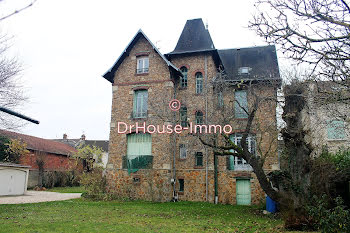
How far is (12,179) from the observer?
2164 cm

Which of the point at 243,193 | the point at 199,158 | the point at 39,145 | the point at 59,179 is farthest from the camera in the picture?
the point at 39,145

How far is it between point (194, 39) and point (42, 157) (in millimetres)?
18914

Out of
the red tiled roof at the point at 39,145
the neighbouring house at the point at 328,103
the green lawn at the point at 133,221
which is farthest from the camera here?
the red tiled roof at the point at 39,145

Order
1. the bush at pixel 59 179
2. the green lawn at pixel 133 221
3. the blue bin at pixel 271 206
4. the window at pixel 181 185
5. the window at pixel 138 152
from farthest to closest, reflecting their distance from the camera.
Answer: the bush at pixel 59 179
the window at pixel 138 152
the window at pixel 181 185
the blue bin at pixel 271 206
the green lawn at pixel 133 221

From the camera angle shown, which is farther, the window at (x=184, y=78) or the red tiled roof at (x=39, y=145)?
the red tiled roof at (x=39, y=145)

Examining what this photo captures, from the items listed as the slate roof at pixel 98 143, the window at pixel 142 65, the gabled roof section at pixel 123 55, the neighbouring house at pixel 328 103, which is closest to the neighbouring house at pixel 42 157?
the gabled roof section at pixel 123 55

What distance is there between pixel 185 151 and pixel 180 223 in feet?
26.0

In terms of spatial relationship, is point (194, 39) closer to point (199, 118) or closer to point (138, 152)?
point (199, 118)

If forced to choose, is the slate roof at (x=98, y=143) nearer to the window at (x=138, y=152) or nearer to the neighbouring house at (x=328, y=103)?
the window at (x=138, y=152)

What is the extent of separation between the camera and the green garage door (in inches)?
664

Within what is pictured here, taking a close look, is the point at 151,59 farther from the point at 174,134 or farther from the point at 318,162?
the point at 318,162

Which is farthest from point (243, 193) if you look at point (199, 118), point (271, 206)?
point (199, 118)

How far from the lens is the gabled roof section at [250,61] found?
19062 millimetres
